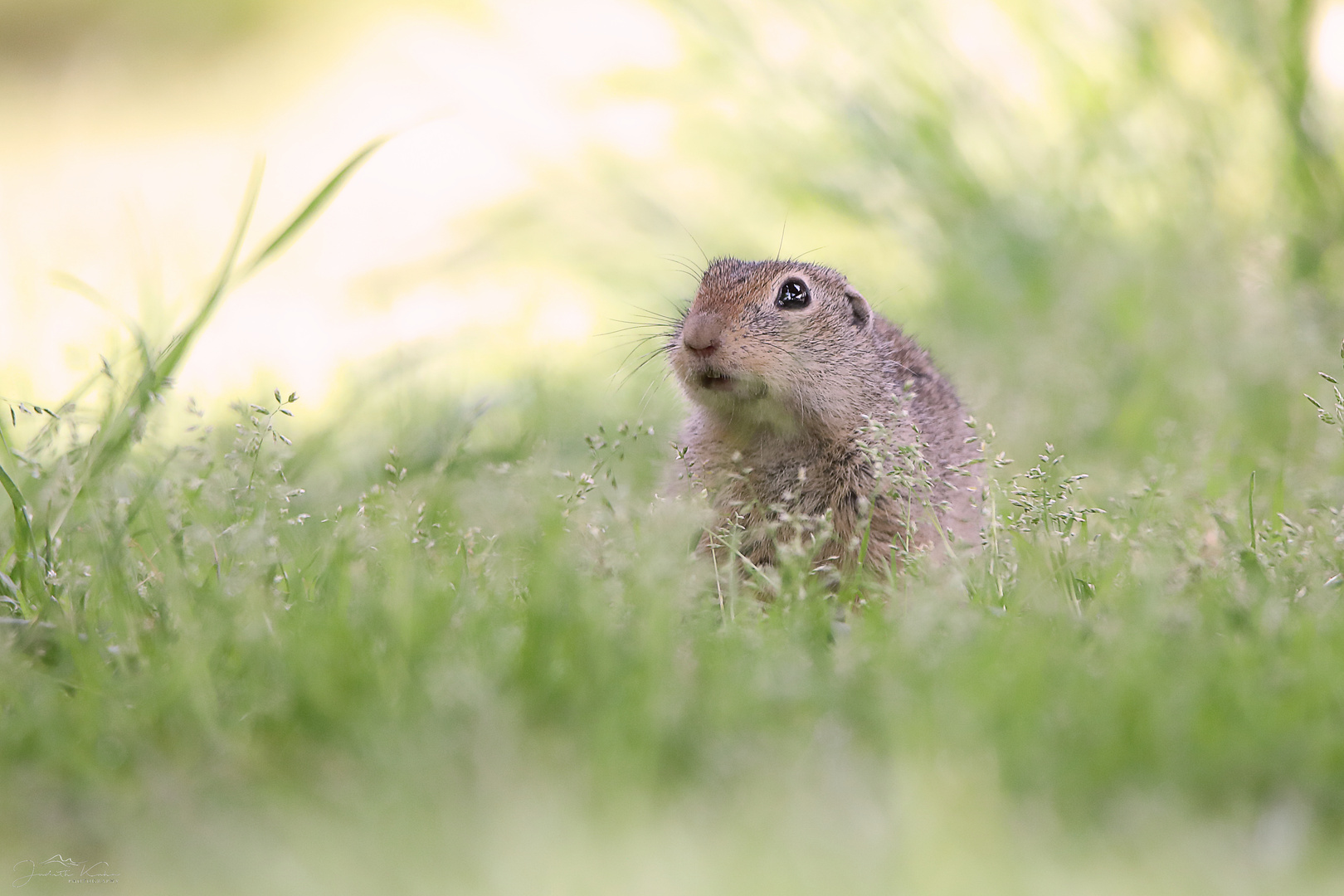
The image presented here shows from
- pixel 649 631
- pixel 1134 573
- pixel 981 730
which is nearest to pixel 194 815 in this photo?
pixel 649 631

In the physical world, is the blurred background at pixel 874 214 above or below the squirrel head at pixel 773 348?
above

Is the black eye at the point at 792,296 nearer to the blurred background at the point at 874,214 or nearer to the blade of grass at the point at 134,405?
the blurred background at the point at 874,214

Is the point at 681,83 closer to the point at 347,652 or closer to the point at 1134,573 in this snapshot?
the point at 1134,573

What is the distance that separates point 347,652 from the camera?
7.63ft

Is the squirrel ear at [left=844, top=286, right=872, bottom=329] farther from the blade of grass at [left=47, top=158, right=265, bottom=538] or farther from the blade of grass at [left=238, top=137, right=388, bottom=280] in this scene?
the blade of grass at [left=47, top=158, right=265, bottom=538]

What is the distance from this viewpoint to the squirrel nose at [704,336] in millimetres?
3924

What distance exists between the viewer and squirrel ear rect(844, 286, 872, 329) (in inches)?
178

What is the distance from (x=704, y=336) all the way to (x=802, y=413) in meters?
0.44

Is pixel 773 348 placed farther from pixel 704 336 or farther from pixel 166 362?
pixel 166 362

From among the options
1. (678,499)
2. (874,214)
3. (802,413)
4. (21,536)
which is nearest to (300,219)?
(21,536)

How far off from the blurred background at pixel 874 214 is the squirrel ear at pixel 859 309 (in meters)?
0.97

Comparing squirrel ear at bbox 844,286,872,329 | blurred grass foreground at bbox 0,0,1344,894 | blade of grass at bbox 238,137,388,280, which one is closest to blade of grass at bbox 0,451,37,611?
blurred grass foreground at bbox 0,0,1344,894

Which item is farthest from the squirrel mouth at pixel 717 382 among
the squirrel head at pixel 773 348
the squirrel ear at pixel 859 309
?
the squirrel ear at pixel 859 309

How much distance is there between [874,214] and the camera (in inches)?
275
